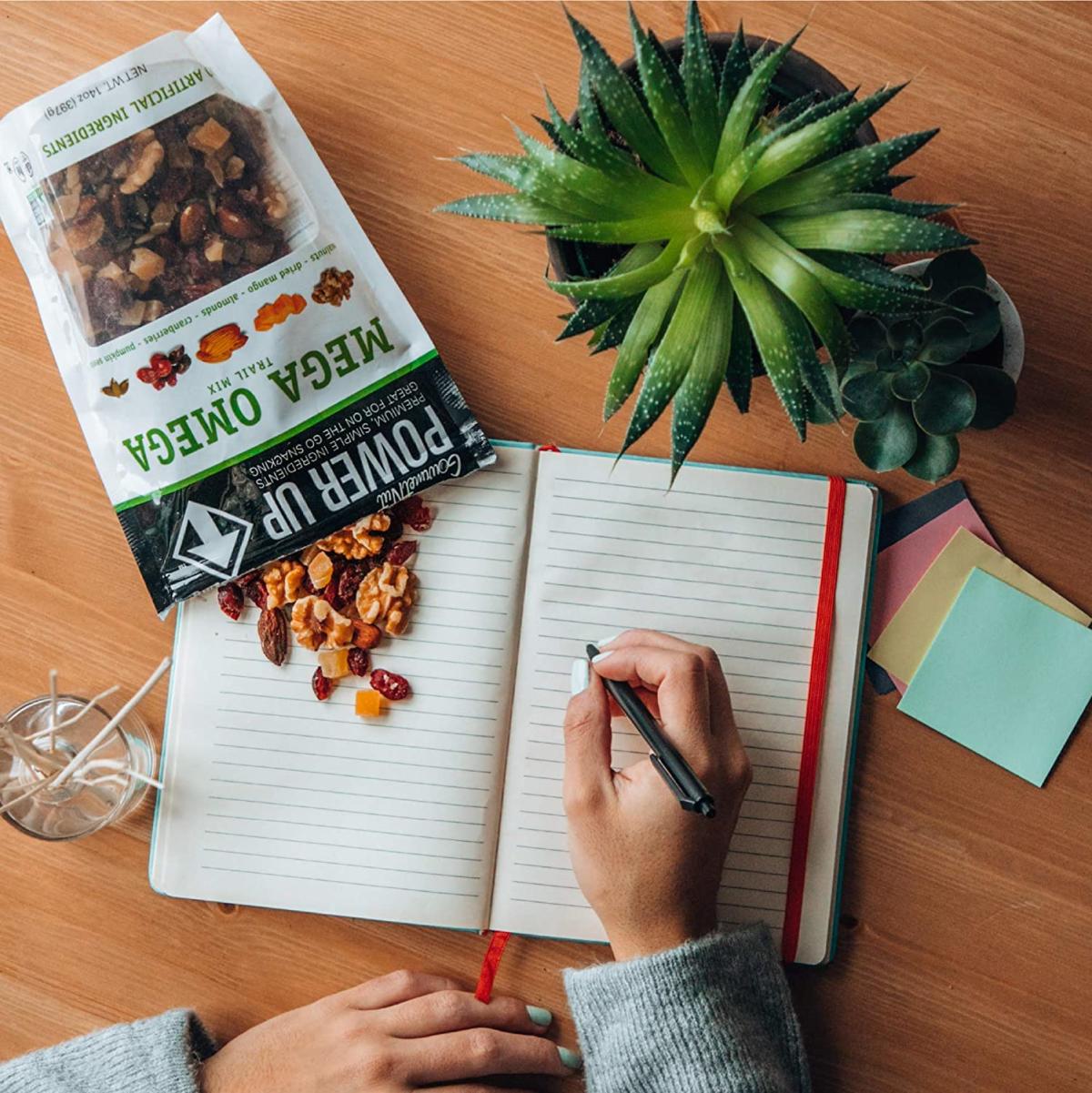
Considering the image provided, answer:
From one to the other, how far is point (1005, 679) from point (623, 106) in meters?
0.53

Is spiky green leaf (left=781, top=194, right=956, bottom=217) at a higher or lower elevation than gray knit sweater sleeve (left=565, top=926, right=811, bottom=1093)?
higher

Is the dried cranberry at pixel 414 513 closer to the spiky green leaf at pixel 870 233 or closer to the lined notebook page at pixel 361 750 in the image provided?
the lined notebook page at pixel 361 750

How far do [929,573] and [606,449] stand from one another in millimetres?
271

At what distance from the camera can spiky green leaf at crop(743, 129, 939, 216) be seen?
50 centimetres

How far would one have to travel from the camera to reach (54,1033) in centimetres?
82

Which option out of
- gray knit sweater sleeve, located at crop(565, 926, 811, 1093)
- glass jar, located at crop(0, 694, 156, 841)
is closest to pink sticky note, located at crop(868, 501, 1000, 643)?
gray knit sweater sleeve, located at crop(565, 926, 811, 1093)

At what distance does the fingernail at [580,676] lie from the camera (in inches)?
31.3

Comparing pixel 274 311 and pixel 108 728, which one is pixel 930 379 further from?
pixel 108 728

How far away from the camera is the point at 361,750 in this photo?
0.83 metres

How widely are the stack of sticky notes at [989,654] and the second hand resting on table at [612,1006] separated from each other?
0.17 m

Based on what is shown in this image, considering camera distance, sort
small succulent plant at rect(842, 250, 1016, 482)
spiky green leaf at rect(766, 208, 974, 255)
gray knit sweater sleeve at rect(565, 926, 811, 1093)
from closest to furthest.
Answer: spiky green leaf at rect(766, 208, 974, 255) → small succulent plant at rect(842, 250, 1016, 482) → gray knit sweater sleeve at rect(565, 926, 811, 1093)

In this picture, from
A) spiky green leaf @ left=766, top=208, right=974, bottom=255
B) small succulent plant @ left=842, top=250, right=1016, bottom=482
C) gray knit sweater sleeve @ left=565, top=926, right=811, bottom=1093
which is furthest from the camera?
gray knit sweater sleeve @ left=565, top=926, right=811, bottom=1093

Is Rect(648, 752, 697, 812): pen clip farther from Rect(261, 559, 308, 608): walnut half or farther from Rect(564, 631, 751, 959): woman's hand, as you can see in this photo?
Rect(261, 559, 308, 608): walnut half

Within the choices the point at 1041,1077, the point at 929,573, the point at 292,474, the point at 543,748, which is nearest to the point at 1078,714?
the point at 929,573
